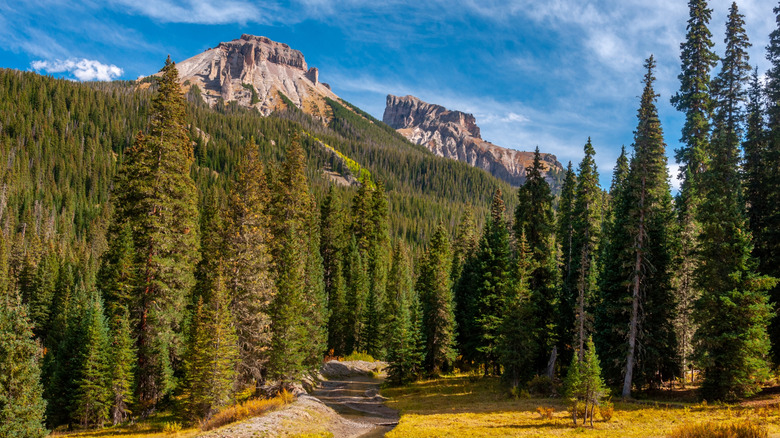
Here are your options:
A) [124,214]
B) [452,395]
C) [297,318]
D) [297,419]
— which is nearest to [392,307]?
[452,395]

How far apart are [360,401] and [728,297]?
25469 millimetres

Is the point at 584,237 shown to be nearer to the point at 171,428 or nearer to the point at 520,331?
the point at 520,331

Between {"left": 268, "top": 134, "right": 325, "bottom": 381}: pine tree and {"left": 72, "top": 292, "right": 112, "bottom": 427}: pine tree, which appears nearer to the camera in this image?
{"left": 72, "top": 292, "right": 112, "bottom": 427}: pine tree

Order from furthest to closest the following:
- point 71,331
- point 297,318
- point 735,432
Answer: point 71,331
point 297,318
point 735,432

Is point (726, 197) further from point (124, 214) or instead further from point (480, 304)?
point (124, 214)

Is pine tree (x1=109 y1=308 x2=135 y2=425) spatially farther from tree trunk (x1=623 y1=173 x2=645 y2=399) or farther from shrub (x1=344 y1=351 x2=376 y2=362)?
tree trunk (x1=623 y1=173 x2=645 y2=399)

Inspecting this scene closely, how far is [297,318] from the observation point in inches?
1248

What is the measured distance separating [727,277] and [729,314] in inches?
84.6

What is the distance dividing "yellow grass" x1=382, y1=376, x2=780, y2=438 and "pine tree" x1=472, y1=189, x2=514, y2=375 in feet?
18.1

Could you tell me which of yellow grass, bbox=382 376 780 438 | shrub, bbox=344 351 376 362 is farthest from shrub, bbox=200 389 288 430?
shrub, bbox=344 351 376 362

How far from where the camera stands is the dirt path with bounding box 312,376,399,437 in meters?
27.0

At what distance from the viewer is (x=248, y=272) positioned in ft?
95.1

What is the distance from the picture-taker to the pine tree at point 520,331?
107 feet

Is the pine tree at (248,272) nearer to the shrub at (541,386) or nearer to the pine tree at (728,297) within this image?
the shrub at (541,386)
